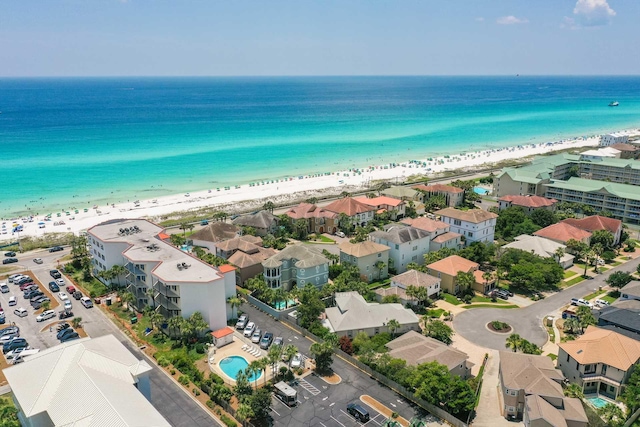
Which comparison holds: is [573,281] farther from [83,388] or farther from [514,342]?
[83,388]

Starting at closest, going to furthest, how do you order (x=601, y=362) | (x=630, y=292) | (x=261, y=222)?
(x=601, y=362) < (x=630, y=292) < (x=261, y=222)

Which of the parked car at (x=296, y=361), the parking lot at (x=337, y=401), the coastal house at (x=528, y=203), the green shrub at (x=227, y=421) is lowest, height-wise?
the parking lot at (x=337, y=401)

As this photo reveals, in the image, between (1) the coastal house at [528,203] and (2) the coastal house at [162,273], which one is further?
(1) the coastal house at [528,203]

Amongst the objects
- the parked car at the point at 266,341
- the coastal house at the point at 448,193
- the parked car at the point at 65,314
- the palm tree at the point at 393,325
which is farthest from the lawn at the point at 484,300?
the parked car at the point at 65,314

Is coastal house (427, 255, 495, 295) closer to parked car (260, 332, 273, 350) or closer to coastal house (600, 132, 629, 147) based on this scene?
parked car (260, 332, 273, 350)

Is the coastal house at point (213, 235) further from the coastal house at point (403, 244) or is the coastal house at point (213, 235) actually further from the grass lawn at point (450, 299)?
the grass lawn at point (450, 299)

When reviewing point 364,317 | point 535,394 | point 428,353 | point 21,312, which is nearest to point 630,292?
point 535,394
